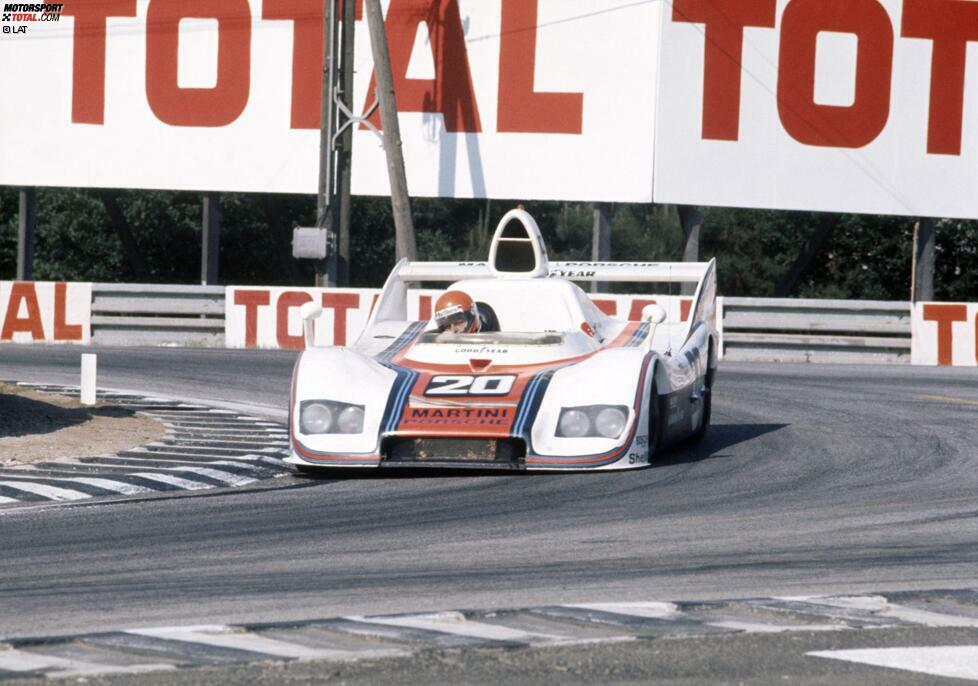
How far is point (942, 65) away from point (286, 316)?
12.2 metres

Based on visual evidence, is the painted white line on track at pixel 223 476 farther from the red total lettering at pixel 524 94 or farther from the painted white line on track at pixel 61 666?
the red total lettering at pixel 524 94

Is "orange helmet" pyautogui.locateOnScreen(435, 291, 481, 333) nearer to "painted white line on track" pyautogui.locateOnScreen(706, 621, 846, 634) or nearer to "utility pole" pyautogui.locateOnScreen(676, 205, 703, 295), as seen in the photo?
"painted white line on track" pyautogui.locateOnScreen(706, 621, 846, 634)

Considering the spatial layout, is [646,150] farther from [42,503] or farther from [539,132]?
[42,503]

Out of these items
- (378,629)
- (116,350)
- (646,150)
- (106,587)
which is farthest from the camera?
(646,150)

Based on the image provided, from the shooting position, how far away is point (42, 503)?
8.43 meters

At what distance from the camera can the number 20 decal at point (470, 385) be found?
9.86 m

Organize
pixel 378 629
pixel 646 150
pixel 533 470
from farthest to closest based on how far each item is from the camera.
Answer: pixel 646 150 < pixel 533 470 < pixel 378 629

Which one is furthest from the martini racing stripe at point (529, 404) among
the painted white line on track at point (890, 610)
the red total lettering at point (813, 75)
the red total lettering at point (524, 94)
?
the red total lettering at point (813, 75)

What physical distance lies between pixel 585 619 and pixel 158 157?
2335 centimetres

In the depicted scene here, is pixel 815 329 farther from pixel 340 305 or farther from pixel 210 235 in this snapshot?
pixel 210 235

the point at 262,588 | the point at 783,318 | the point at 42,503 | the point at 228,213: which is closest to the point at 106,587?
the point at 262,588

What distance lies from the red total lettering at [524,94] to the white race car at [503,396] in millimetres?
15187

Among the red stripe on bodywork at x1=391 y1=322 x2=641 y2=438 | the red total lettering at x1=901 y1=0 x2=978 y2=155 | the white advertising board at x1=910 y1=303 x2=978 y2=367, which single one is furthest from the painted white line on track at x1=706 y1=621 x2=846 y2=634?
the red total lettering at x1=901 y1=0 x2=978 y2=155

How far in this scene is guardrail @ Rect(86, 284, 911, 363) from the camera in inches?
913
